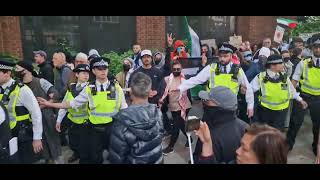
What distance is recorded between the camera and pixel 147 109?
310cm

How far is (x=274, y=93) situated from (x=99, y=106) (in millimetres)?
2676

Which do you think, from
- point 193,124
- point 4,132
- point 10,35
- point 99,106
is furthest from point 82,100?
point 10,35

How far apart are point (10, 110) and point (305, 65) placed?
4.47 m

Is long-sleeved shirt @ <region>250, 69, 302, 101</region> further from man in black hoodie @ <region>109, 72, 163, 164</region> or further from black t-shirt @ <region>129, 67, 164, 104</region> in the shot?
man in black hoodie @ <region>109, 72, 163, 164</region>

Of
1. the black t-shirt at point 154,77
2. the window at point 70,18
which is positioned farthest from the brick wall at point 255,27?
the black t-shirt at point 154,77

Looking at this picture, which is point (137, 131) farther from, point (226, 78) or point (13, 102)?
point (226, 78)

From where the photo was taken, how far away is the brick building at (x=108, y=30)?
424 inches

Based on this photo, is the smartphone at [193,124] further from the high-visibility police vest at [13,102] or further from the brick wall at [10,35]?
the brick wall at [10,35]

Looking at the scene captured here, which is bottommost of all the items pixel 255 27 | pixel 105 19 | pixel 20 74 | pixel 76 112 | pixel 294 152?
pixel 294 152

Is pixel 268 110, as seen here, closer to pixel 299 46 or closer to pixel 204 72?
pixel 204 72

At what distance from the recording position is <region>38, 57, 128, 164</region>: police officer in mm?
4453

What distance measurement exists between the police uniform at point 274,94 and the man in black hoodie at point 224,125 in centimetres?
230

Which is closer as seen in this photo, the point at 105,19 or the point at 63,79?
the point at 63,79
